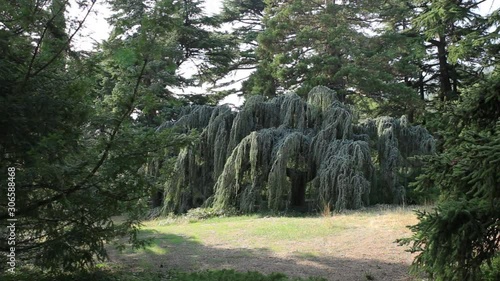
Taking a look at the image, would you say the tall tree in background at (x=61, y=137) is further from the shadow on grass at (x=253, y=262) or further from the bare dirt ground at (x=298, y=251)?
the bare dirt ground at (x=298, y=251)

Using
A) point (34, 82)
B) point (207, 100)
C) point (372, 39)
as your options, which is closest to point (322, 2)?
point (372, 39)

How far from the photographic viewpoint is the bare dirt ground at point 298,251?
20.2ft

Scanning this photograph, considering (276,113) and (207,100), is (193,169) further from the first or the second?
(207,100)

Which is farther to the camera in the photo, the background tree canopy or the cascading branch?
the cascading branch

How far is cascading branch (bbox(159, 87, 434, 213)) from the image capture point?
11555 millimetres

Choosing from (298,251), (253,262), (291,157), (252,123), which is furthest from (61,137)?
(252,123)

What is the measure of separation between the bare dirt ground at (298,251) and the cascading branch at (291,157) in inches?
75.2

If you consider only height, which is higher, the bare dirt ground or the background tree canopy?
the background tree canopy

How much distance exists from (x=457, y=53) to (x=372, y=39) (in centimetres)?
1381

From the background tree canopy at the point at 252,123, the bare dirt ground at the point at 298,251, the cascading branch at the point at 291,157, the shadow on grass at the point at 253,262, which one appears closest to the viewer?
the background tree canopy at the point at 252,123

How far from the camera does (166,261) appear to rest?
694cm

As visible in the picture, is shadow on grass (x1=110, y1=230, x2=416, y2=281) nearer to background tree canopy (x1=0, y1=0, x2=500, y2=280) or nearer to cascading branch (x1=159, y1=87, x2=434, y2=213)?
background tree canopy (x1=0, y1=0, x2=500, y2=280)

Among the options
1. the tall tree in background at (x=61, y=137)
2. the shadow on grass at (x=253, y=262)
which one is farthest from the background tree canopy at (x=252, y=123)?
the shadow on grass at (x=253, y=262)

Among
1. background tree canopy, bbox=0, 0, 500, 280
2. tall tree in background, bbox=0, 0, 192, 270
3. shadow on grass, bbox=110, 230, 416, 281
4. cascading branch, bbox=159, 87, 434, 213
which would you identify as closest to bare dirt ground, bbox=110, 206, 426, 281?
shadow on grass, bbox=110, 230, 416, 281
